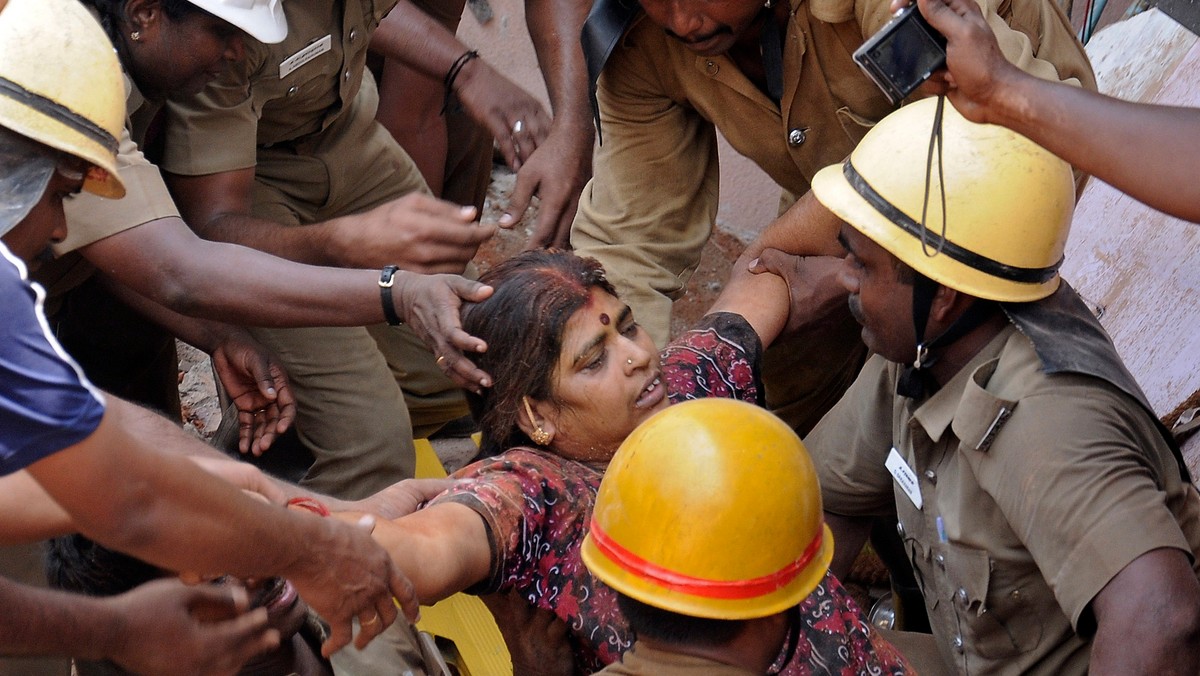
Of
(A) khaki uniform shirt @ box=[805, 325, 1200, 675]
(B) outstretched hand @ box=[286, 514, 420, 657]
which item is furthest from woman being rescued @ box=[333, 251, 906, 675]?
(A) khaki uniform shirt @ box=[805, 325, 1200, 675]

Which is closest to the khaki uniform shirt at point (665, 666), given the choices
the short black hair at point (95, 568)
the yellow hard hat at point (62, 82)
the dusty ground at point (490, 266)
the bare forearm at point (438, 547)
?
the bare forearm at point (438, 547)

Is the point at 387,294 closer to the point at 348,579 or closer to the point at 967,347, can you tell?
the point at 348,579

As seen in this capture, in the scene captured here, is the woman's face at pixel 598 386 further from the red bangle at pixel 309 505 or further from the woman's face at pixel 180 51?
the woman's face at pixel 180 51

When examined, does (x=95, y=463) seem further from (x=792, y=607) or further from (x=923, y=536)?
(x=923, y=536)

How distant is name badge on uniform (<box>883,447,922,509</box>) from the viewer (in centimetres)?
318

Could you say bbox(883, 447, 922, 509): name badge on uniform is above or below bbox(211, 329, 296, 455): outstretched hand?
above

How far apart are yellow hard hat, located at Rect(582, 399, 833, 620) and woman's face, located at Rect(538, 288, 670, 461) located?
70 centimetres

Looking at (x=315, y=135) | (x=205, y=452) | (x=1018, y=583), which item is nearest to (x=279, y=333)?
(x=315, y=135)

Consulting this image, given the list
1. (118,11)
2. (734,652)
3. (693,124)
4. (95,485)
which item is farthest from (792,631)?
(118,11)

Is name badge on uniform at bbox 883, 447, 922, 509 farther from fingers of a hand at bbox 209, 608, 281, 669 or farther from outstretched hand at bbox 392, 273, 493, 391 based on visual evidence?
fingers of a hand at bbox 209, 608, 281, 669

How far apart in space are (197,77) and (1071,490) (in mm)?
2636

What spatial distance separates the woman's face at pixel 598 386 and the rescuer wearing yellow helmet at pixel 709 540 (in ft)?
2.30

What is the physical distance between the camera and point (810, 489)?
2.34 m

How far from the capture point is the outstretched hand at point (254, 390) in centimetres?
386
